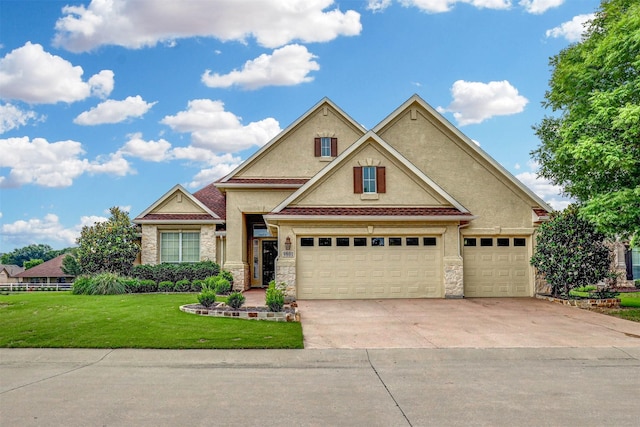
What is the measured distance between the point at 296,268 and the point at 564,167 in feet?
44.1

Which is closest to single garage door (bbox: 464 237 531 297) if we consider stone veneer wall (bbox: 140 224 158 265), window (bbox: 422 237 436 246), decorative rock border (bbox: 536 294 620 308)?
window (bbox: 422 237 436 246)

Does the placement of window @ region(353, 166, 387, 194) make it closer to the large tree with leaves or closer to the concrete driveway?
the concrete driveway

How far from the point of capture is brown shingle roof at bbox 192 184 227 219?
2627cm

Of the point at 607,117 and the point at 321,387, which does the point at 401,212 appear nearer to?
the point at 607,117

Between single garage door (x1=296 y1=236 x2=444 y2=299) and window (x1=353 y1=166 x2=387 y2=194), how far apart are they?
73.3 inches

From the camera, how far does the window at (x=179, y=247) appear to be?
2509 cm

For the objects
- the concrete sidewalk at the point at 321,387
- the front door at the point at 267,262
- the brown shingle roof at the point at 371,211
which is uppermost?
the brown shingle roof at the point at 371,211

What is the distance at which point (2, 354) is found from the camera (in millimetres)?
10500

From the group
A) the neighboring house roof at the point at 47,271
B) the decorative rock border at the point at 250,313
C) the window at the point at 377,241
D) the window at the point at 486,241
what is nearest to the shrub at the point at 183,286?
the decorative rock border at the point at 250,313

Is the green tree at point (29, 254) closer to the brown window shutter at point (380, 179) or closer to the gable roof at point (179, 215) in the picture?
the gable roof at point (179, 215)

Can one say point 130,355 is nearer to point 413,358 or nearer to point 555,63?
point 413,358

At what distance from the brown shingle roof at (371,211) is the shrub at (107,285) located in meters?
8.42

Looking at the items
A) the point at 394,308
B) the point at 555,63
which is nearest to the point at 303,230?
the point at 394,308

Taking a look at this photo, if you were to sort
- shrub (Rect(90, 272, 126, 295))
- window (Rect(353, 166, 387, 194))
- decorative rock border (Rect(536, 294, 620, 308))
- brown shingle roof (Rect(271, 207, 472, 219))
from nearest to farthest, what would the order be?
decorative rock border (Rect(536, 294, 620, 308)) < brown shingle roof (Rect(271, 207, 472, 219)) < window (Rect(353, 166, 387, 194)) < shrub (Rect(90, 272, 126, 295))
